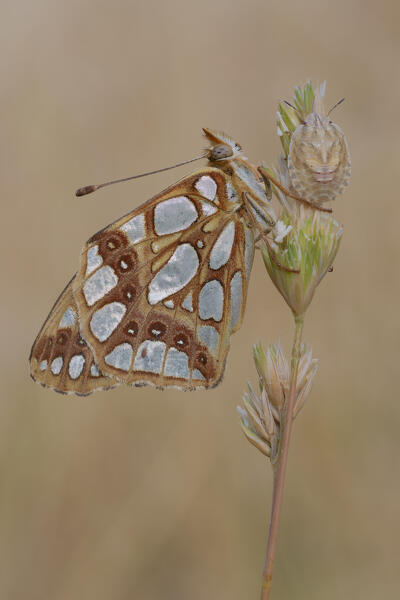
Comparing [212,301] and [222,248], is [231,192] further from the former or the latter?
[212,301]

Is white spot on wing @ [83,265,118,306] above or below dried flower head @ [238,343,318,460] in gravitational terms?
above

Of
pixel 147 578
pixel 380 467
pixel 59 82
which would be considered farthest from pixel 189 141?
pixel 147 578

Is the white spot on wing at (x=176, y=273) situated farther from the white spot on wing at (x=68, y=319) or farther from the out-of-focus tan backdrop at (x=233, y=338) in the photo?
the out-of-focus tan backdrop at (x=233, y=338)

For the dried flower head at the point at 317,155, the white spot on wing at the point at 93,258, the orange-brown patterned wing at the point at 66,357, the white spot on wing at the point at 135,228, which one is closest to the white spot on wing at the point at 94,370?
the orange-brown patterned wing at the point at 66,357

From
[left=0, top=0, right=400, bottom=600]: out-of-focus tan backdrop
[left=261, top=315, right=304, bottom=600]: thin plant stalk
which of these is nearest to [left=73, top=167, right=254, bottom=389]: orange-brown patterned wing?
[left=261, top=315, right=304, bottom=600]: thin plant stalk

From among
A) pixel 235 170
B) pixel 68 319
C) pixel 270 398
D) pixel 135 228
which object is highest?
pixel 235 170

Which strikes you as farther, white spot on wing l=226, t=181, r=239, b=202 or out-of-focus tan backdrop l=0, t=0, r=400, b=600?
out-of-focus tan backdrop l=0, t=0, r=400, b=600

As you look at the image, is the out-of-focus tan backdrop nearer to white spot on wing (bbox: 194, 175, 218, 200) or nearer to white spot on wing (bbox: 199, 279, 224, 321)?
white spot on wing (bbox: 199, 279, 224, 321)

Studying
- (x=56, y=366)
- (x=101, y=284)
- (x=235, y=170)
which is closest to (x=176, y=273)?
(x=101, y=284)
